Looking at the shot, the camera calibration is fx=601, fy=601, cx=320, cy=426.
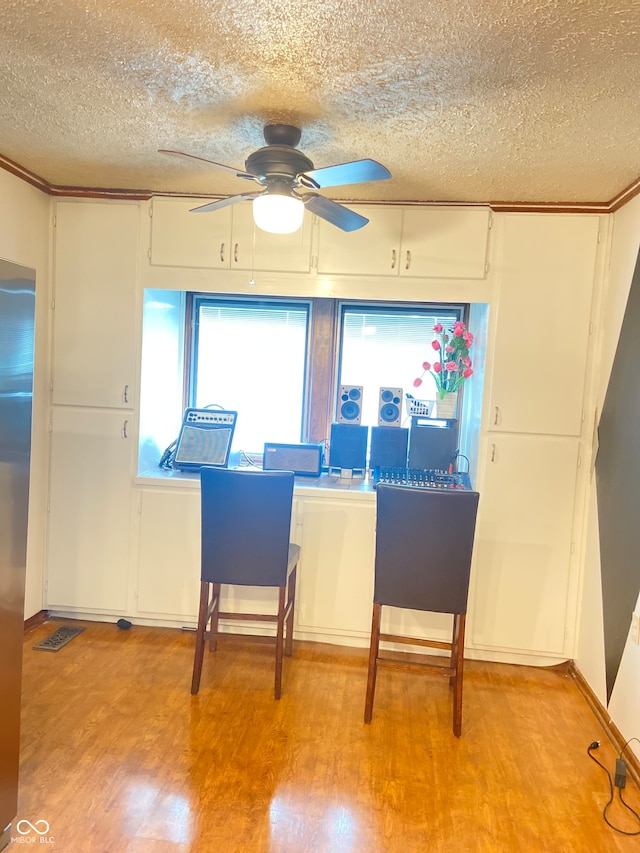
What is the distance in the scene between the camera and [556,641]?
302 centimetres

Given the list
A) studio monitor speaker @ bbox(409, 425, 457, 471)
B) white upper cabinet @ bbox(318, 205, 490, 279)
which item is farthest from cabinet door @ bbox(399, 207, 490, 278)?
studio monitor speaker @ bbox(409, 425, 457, 471)

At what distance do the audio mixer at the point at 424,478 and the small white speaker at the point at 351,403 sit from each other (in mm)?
391

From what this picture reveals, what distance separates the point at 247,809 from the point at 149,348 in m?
2.24

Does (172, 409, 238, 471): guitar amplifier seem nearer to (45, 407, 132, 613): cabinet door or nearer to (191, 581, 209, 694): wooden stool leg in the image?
(45, 407, 132, 613): cabinet door

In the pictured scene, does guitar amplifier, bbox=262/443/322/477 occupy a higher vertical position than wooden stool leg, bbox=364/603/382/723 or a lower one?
higher

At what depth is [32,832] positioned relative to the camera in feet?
5.91

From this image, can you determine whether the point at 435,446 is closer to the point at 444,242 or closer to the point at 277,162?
the point at 444,242

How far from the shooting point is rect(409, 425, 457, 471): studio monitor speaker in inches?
121

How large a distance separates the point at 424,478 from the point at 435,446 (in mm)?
196

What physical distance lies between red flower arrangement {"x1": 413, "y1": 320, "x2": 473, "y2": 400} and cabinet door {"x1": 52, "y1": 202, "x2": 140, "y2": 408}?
5.17 ft

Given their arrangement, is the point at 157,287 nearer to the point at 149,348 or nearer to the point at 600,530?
the point at 149,348

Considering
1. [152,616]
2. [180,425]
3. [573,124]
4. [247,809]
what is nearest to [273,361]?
[180,425]

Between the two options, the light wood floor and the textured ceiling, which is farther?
the light wood floor

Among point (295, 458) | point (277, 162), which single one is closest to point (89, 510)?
point (295, 458)
